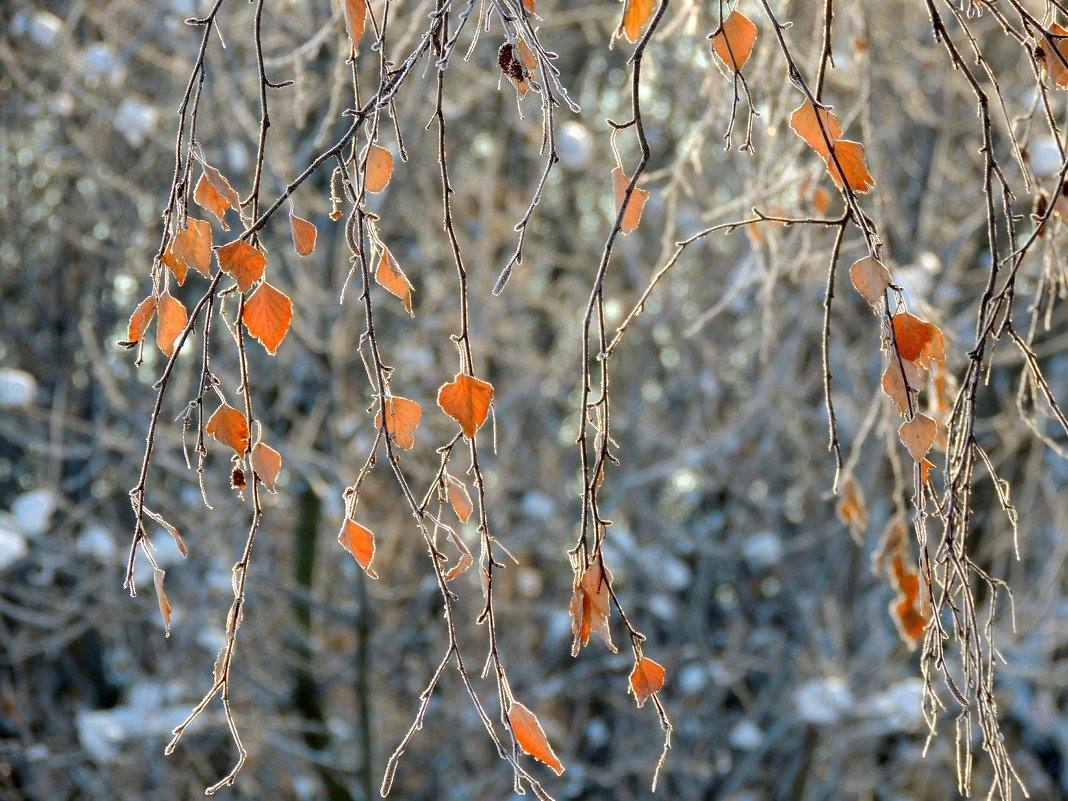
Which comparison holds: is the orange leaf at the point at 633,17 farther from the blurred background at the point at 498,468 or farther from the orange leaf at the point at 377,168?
the blurred background at the point at 498,468


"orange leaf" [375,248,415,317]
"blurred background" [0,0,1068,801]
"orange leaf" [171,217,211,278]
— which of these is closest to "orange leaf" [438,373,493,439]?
"orange leaf" [375,248,415,317]

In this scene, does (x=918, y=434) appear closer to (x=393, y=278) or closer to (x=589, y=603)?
(x=589, y=603)

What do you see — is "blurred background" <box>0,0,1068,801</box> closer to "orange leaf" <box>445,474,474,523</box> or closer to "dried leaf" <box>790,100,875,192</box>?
"orange leaf" <box>445,474,474,523</box>

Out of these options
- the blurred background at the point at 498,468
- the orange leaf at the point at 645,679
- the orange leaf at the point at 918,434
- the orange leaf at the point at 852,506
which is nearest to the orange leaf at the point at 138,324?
the orange leaf at the point at 645,679

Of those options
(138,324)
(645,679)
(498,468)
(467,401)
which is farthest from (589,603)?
(498,468)

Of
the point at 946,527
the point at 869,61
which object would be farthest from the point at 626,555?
the point at 946,527

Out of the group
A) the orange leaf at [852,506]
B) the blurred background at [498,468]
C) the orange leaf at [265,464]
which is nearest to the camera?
the orange leaf at [265,464]

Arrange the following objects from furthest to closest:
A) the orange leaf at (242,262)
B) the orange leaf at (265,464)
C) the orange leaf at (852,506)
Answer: the orange leaf at (852,506), the orange leaf at (265,464), the orange leaf at (242,262)
